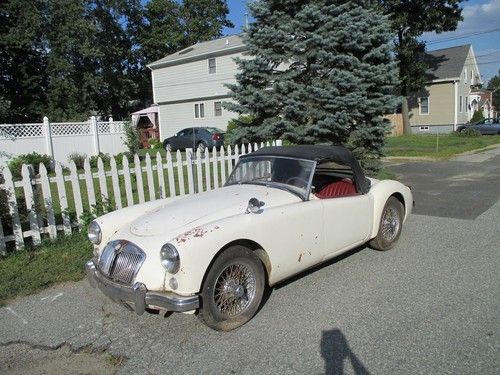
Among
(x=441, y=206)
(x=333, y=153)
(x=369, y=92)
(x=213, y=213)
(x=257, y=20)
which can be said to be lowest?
(x=441, y=206)

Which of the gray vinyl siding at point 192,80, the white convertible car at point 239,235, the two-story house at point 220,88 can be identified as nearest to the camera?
the white convertible car at point 239,235

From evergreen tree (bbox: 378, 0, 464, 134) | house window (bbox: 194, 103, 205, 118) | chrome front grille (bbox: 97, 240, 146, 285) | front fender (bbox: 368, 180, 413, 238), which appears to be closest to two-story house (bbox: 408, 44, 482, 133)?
evergreen tree (bbox: 378, 0, 464, 134)

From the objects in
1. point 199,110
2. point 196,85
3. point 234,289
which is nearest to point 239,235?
point 234,289

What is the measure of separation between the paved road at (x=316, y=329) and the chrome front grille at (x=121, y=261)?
476 millimetres

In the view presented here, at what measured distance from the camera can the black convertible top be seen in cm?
469

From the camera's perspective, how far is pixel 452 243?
565 cm

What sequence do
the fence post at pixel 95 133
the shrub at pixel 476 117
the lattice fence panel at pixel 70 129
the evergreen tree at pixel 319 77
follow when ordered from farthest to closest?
the shrub at pixel 476 117 → the fence post at pixel 95 133 → the lattice fence panel at pixel 70 129 → the evergreen tree at pixel 319 77

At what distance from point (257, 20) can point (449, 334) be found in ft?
32.0

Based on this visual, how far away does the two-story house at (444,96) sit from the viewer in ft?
115

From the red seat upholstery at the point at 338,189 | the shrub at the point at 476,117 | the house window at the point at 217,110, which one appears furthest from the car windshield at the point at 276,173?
the shrub at the point at 476,117

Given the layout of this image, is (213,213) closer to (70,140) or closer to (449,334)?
(449,334)

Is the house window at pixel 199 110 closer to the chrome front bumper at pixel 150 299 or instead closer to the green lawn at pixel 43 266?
the green lawn at pixel 43 266

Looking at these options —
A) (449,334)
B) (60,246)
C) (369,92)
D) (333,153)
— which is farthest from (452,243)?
(369,92)

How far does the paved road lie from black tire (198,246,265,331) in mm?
117
